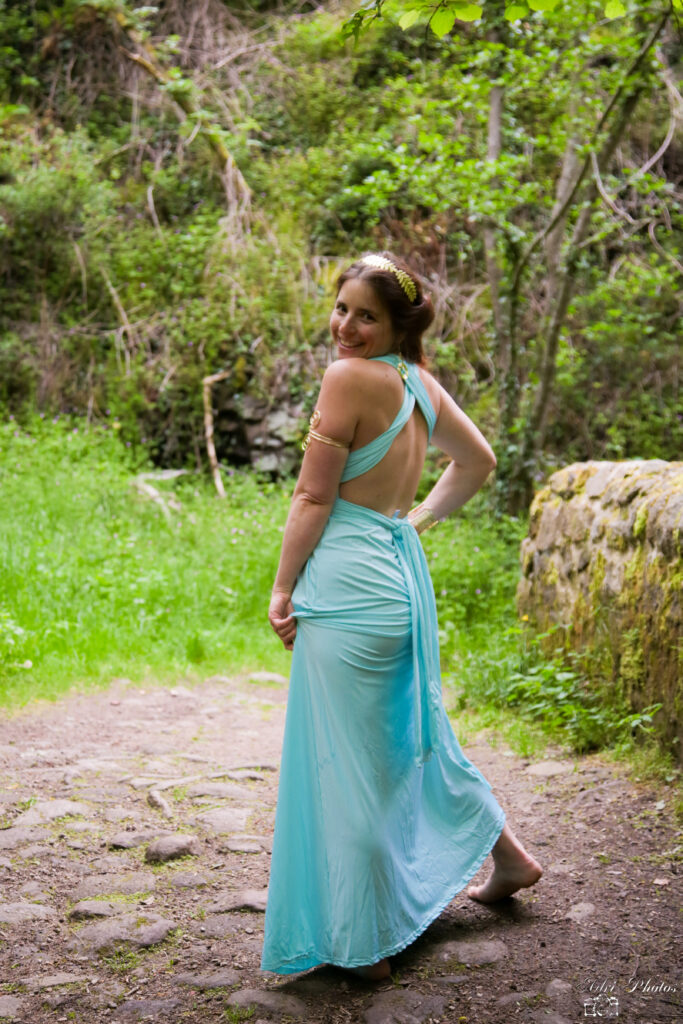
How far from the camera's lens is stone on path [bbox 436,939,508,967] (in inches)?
100

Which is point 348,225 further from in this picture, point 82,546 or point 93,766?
point 93,766

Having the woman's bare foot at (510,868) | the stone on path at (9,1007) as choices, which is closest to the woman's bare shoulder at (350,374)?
the woman's bare foot at (510,868)

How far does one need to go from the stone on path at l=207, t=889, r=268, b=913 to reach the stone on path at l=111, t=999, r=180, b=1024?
56 cm

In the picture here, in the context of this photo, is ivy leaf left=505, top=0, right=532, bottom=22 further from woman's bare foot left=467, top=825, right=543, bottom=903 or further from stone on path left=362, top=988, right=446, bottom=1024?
stone on path left=362, top=988, right=446, bottom=1024

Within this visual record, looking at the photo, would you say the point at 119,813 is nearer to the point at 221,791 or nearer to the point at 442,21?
the point at 221,791

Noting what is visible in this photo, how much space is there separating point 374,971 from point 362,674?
30.4 inches

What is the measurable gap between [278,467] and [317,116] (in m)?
5.31

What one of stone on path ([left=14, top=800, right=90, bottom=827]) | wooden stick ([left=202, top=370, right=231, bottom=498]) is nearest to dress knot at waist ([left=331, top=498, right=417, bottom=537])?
stone on path ([left=14, top=800, right=90, bottom=827])

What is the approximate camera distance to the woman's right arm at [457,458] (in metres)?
2.83

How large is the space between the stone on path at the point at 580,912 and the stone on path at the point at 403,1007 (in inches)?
24.3

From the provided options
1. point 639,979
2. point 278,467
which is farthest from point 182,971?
point 278,467

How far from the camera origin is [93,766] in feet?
13.7

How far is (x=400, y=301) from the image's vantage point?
2533 millimetres

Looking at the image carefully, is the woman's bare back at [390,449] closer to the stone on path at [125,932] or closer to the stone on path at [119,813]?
the stone on path at [125,932]
